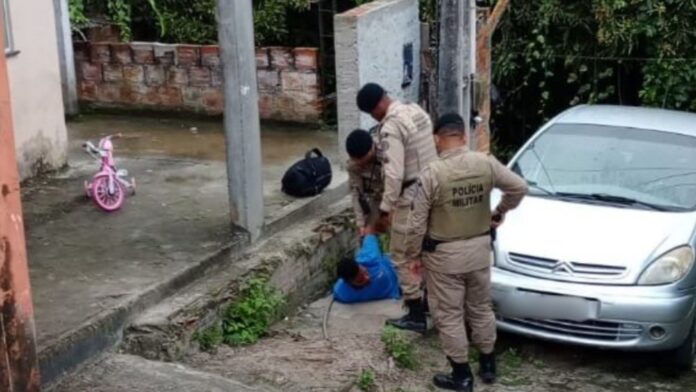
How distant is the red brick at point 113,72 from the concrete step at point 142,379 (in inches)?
227

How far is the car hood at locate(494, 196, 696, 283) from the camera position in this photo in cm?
624

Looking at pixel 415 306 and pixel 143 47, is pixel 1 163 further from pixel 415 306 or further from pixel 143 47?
pixel 143 47

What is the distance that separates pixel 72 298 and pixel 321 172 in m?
2.72

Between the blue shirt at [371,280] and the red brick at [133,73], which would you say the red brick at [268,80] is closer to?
the red brick at [133,73]

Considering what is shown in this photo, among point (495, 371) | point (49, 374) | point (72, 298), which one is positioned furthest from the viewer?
point (495, 371)

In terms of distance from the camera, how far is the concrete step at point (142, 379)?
519cm

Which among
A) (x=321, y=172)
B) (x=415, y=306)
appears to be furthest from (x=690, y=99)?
(x=415, y=306)

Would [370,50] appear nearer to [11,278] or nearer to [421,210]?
[421,210]

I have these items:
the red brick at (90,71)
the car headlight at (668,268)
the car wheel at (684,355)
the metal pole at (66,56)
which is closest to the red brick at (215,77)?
the red brick at (90,71)

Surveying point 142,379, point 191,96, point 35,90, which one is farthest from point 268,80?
point 142,379

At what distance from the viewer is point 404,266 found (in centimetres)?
669

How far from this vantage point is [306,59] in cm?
1007

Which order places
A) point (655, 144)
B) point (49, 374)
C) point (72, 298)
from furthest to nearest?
point (655, 144) < point (72, 298) < point (49, 374)

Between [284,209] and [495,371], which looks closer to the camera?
[495,371]
